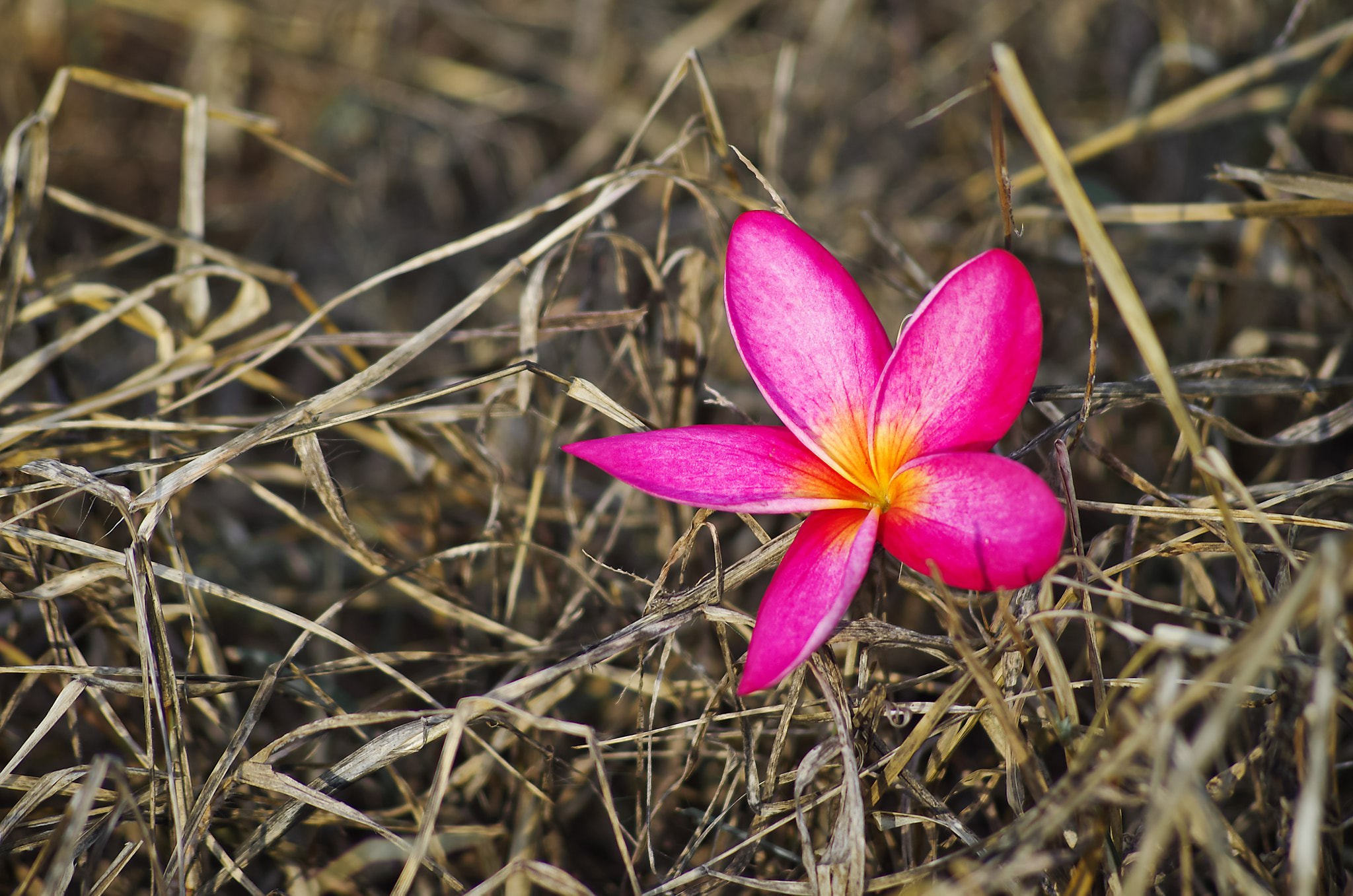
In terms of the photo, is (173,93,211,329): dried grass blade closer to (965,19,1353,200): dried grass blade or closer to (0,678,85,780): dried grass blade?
(0,678,85,780): dried grass blade

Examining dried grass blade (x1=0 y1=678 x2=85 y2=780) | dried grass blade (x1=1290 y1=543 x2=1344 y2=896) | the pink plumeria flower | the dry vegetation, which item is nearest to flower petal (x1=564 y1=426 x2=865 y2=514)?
the pink plumeria flower

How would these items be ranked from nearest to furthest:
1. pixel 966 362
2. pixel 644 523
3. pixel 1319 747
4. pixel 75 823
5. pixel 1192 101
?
pixel 1319 747, pixel 75 823, pixel 966 362, pixel 644 523, pixel 1192 101

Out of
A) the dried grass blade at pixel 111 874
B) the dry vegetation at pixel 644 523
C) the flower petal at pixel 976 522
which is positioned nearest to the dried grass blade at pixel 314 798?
the dry vegetation at pixel 644 523

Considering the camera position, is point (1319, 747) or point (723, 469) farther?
point (723, 469)

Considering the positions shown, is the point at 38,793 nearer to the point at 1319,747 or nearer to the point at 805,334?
the point at 805,334

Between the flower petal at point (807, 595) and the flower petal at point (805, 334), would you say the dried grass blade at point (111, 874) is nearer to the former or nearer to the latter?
the flower petal at point (807, 595)

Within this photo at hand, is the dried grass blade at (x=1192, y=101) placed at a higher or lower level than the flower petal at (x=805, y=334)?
higher

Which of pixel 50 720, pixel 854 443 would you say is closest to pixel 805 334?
pixel 854 443

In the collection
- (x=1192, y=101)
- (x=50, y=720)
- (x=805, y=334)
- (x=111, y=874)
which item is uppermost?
(x=1192, y=101)
